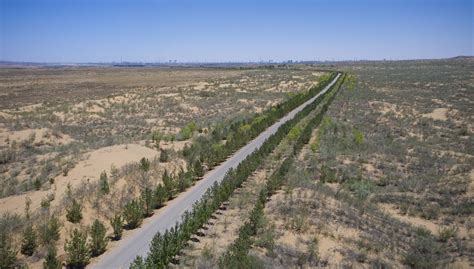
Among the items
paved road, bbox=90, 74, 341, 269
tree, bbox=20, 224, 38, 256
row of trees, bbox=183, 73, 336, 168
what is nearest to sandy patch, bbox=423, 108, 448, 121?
row of trees, bbox=183, 73, 336, 168

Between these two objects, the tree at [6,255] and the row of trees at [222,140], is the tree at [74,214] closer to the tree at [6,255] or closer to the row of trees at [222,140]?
the tree at [6,255]

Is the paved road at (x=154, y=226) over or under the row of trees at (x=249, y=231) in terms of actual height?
under

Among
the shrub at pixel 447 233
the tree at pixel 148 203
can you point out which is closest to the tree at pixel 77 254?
the tree at pixel 148 203

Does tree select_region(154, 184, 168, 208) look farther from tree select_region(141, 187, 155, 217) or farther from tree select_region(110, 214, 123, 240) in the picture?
tree select_region(110, 214, 123, 240)

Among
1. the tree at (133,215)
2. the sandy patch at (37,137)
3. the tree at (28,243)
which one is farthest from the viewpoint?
the sandy patch at (37,137)

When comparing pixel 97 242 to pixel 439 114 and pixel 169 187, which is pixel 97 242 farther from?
pixel 439 114
